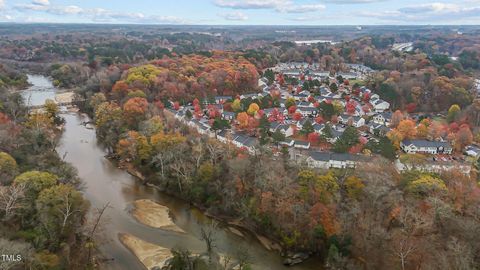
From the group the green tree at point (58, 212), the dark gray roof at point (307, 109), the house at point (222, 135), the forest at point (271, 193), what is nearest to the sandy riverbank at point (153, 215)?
the forest at point (271, 193)

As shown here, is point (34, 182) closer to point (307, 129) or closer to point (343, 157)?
point (343, 157)

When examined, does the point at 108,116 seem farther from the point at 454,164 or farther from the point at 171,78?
the point at 454,164

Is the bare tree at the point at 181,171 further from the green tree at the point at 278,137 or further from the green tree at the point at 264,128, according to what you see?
the green tree at the point at 264,128

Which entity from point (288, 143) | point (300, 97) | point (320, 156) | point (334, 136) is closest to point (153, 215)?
point (320, 156)

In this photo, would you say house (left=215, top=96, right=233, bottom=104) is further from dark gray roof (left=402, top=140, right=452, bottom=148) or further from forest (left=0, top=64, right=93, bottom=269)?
forest (left=0, top=64, right=93, bottom=269)

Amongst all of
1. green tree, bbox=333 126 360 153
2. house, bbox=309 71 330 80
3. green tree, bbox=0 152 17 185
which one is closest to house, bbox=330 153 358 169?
green tree, bbox=333 126 360 153

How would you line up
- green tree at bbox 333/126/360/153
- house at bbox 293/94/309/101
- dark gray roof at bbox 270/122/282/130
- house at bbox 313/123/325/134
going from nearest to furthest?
1. green tree at bbox 333/126/360/153
2. house at bbox 313/123/325/134
3. dark gray roof at bbox 270/122/282/130
4. house at bbox 293/94/309/101
